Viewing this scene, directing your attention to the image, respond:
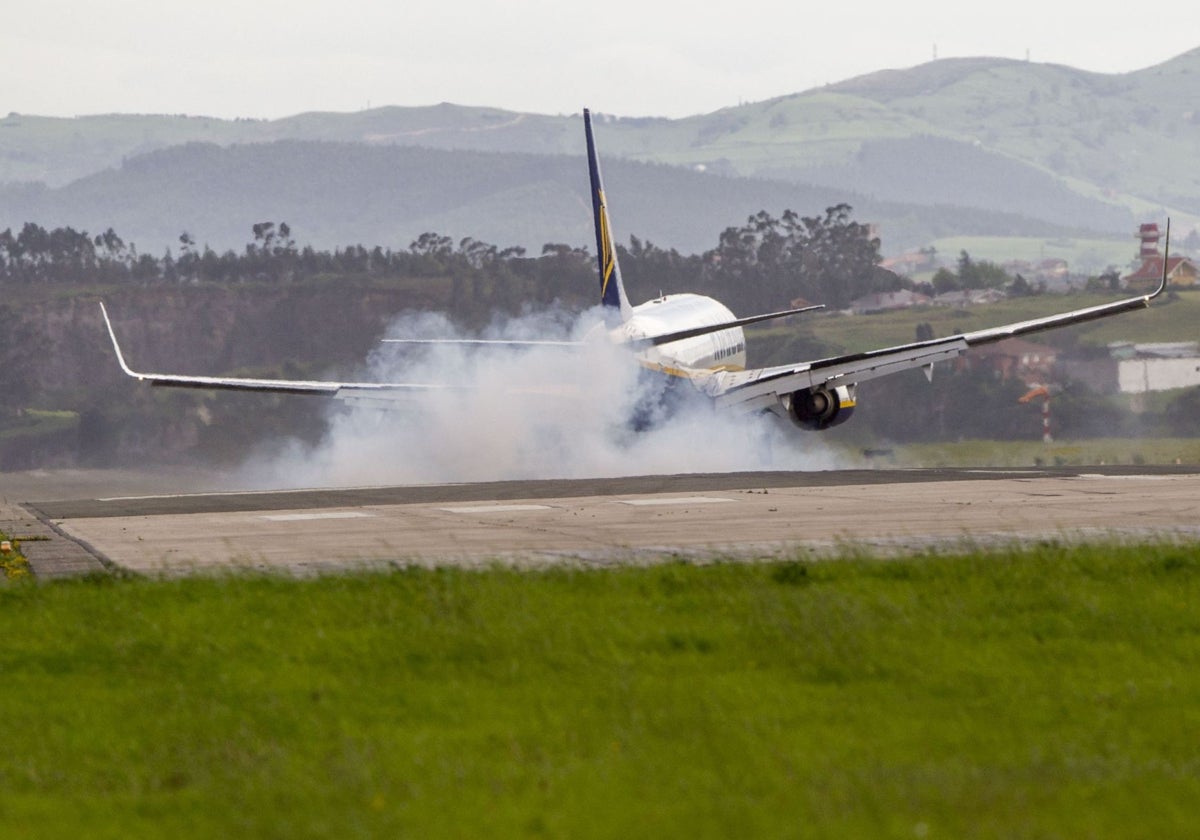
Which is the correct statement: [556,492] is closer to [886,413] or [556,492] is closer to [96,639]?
[96,639]

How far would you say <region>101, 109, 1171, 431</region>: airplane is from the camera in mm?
60438

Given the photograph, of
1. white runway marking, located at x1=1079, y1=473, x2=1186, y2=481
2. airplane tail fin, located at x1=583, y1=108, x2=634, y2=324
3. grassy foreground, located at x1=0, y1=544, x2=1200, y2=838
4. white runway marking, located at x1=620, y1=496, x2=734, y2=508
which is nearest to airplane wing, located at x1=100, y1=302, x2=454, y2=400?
airplane tail fin, located at x1=583, y1=108, x2=634, y2=324

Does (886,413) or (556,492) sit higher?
(556,492)

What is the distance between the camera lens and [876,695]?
1575 centimetres

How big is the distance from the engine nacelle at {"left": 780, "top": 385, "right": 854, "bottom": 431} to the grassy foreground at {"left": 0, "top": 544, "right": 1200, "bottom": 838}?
39.2 metres

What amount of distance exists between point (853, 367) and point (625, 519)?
1096 inches

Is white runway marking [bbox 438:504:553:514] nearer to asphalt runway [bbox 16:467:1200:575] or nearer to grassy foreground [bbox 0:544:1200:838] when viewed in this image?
asphalt runway [bbox 16:467:1200:575]

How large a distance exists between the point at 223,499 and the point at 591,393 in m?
21.4

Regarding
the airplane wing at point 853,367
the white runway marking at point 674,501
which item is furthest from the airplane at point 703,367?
the white runway marking at point 674,501

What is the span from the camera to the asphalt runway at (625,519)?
94.1ft

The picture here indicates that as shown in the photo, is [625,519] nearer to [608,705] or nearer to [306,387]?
[608,705]

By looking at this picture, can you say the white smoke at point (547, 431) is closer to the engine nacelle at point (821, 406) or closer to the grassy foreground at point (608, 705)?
the engine nacelle at point (821, 406)

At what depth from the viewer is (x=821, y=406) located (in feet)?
206

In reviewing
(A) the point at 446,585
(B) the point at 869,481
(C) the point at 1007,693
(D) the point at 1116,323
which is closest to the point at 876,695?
(C) the point at 1007,693
